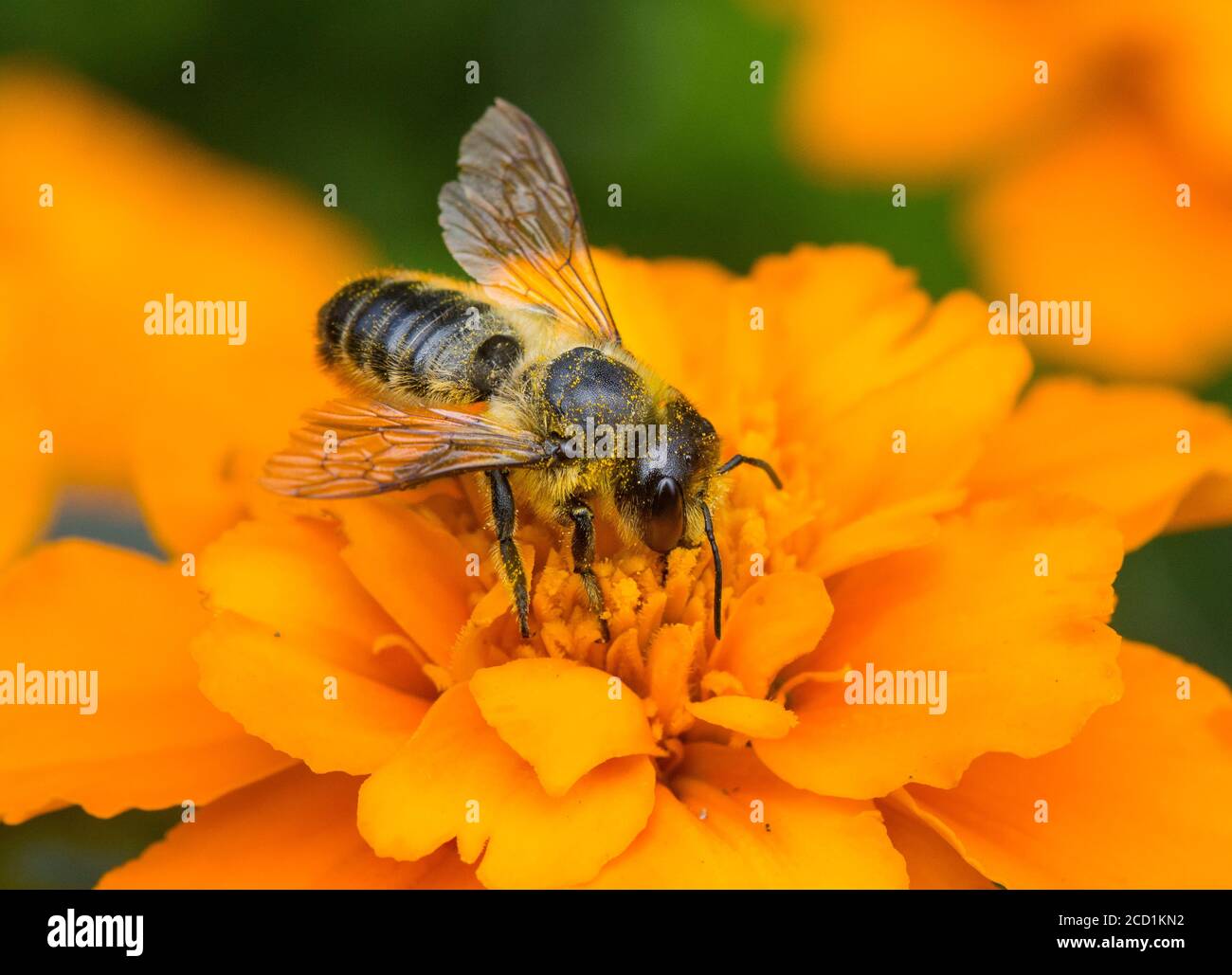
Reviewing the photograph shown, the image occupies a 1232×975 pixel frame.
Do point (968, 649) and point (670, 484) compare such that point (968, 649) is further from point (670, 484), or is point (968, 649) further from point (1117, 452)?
point (1117, 452)

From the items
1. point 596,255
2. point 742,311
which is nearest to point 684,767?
point 742,311

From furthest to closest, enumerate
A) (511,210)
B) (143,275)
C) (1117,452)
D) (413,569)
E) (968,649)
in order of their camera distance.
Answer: (143,275) → (511,210) → (1117,452) → (413,569) → (968,649)

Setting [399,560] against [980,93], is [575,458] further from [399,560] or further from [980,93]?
[980,93]

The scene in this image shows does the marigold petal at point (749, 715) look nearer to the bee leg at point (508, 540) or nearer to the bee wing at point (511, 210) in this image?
the bee leg at point (508, 540)

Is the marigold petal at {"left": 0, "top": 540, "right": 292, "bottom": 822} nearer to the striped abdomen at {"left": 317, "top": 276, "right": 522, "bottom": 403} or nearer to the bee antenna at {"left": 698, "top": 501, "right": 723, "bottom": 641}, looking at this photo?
the striped abdomen at {"left": 317, "top": 276, "right": 522, "bottom": 403}

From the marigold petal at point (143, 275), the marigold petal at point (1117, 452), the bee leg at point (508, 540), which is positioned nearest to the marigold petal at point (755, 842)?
the bee leg at point (508, 540)

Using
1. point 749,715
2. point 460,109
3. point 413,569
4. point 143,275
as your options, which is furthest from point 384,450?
point 460,109

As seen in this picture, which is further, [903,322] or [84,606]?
[903,322]

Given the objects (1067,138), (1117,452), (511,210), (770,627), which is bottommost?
(770,627)
